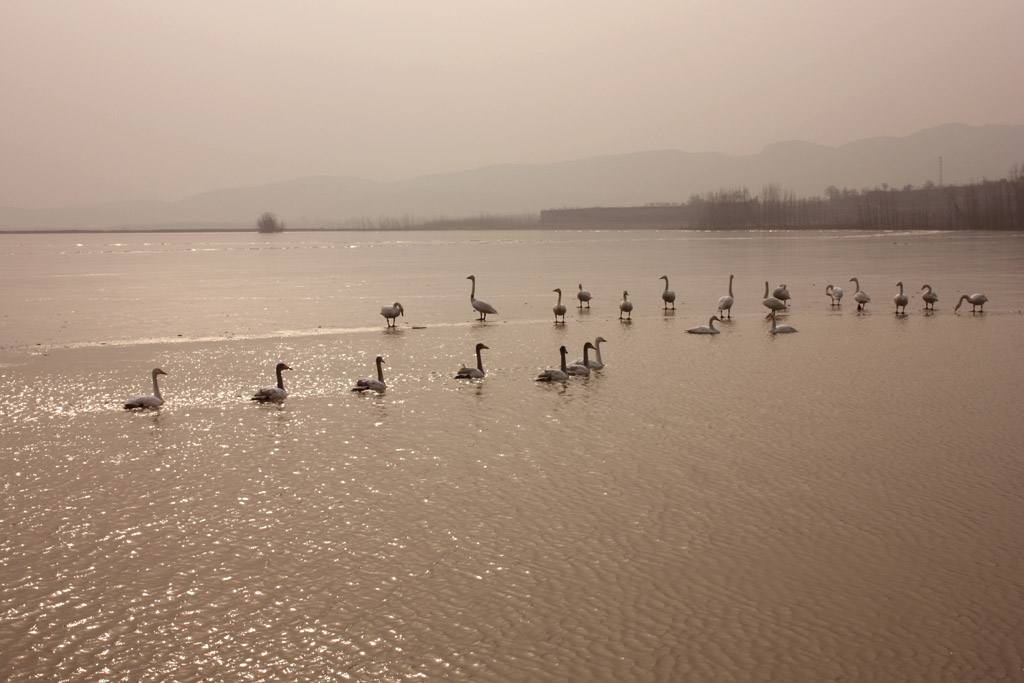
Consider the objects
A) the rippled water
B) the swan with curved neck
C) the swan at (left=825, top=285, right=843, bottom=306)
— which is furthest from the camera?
the swan at (left=825, top=285, right=843, bottom=306)

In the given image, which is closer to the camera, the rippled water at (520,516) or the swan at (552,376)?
the rippled water at (520,516)

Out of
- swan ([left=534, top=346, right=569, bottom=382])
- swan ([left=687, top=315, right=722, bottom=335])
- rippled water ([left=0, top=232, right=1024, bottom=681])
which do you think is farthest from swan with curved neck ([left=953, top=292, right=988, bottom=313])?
swan ([left=534, top=346, right=569, bottom=382])

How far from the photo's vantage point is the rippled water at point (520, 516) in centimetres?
705

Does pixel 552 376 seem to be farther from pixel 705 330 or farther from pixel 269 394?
pixel 705 330

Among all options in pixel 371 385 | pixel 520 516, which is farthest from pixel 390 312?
pixel 520 516

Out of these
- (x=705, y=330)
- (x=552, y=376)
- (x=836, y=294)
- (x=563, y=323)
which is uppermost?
(x=836, y=294)

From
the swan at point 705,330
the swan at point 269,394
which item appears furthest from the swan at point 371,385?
the swan at point 705,330

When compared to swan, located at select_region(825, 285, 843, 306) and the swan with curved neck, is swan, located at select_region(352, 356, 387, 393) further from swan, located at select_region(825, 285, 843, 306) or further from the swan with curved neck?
swan, located at select_region(825, 285, 843, 306)

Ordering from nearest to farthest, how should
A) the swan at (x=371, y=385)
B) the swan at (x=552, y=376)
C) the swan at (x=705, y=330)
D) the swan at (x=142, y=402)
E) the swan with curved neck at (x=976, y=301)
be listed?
the swan at (x=142, y=402) < the swan at (x=371, y=385) < the swan at (x=552, y=376) < the swan at (x=705, y=330) < the swan with curved neck at (x=976, y=301)

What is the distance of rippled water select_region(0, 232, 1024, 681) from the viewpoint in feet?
23.1

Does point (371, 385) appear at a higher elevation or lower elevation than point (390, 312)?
lower

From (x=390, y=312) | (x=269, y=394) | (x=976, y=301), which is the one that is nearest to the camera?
(x=269, y=394)

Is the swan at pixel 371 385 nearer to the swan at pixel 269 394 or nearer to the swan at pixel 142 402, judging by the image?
the swan at pixel 269 394

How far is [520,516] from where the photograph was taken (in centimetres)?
996
